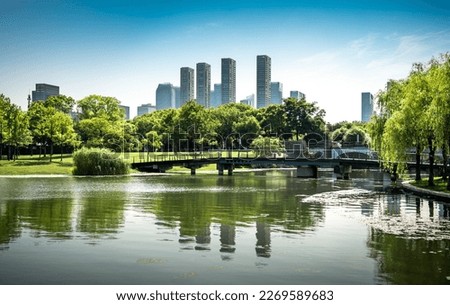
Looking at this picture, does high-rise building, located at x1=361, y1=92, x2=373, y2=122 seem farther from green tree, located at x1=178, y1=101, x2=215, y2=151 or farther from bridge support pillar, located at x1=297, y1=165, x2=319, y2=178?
green tree, located at x1=178, y1=101, x2=215, y2=151

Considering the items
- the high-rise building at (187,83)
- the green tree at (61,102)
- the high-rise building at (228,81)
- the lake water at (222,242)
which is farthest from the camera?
the high-rise building at (228,81)

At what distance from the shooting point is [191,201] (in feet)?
91.4

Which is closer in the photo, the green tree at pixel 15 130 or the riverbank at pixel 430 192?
the riverbank at pixel 430 192

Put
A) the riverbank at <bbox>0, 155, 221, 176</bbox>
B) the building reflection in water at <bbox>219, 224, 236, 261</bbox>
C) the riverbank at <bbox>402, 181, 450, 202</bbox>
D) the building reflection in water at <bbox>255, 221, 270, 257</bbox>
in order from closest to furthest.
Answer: the building reflection in water at <bbox>219, 224, 236, 261</bbox> → the building reflection in water at <bbox>255, 221, 270, 257</bbox> → the riverbank at <bbox>402, 181, 450, 202</bbox> → the riverbank at <bbox>0, 155, 221, 176</bbox>

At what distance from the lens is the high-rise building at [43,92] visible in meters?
72.1

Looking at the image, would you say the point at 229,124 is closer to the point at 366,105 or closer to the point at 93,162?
the point at 366,105

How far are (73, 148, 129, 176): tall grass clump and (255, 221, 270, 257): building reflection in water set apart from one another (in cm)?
3854

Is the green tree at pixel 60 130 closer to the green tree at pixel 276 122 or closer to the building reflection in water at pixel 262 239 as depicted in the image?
the green tree at pixel 276 122

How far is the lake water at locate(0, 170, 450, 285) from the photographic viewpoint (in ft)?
36.1

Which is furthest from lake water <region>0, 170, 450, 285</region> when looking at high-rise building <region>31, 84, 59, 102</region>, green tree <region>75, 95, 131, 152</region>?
high-rise building <region>31, 84, 59, 102</region>

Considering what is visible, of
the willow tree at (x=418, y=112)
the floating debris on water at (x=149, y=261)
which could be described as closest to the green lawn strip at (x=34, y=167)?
the willow tree at (x=418, y=112)

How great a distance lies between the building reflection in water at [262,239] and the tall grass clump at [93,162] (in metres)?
38.5

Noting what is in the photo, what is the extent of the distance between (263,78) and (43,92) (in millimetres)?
69910
